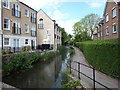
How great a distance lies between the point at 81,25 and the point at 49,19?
47.0ft

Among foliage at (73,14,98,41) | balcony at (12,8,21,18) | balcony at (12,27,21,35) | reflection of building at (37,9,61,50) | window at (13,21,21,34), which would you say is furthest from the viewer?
foliage at (73,14,98,41)

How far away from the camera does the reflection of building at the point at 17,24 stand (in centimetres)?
1218

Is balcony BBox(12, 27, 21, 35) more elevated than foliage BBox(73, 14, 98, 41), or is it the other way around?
foliage BBox(73, 14, 98, 41)

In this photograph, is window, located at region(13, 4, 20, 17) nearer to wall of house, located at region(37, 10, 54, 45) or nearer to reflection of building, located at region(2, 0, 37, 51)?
reflection of building, located at region(2, 0, 37, 51)

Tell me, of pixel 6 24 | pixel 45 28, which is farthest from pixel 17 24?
pixel 45 28

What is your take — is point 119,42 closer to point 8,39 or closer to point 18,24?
point 8,39

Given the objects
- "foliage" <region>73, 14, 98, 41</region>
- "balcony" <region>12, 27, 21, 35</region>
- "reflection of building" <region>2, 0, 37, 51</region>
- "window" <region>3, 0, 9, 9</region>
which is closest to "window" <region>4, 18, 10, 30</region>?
"reflection of building" <region>2, 0, 37, 51</region>

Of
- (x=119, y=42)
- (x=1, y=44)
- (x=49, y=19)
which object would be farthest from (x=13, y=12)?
(x=119, y=42)

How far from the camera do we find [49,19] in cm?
2344

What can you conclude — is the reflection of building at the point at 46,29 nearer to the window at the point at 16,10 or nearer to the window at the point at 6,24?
the window at the point at 16,10

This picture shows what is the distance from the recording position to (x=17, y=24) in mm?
14281

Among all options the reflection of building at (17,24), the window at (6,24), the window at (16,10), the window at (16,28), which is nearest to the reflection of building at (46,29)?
the reflection of building at (17,24)

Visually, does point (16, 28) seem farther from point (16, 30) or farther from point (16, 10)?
point (16, 10)

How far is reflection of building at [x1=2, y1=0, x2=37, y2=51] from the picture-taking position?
12184 millimetres
